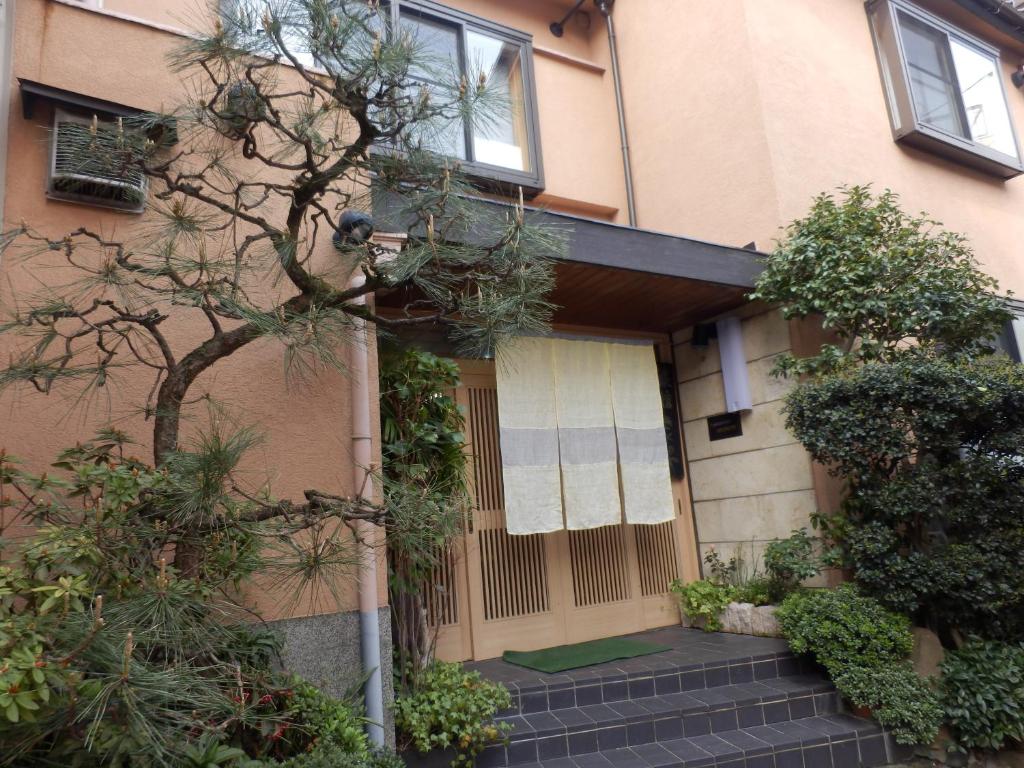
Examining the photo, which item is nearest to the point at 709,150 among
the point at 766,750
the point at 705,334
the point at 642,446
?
the point at 705,334

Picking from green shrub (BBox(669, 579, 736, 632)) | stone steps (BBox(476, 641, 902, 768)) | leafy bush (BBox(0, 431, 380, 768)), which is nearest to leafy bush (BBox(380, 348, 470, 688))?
stone steps (BBox(476, 641, 902, 768))

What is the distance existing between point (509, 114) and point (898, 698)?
567 cm

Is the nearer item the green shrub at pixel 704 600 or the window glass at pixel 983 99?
the green shrub at pixel 704 600

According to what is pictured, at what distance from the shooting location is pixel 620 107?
313 inches

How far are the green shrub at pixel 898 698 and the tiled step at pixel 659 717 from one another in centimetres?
26

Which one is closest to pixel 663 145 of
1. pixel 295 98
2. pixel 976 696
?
pixel 295 98

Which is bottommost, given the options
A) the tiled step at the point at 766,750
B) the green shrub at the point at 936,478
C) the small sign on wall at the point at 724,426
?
the tiled step at the point at 766,750

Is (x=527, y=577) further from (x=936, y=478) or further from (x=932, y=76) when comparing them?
(x=932, y=76)

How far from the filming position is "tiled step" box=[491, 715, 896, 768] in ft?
13.7

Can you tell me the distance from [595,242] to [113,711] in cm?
419

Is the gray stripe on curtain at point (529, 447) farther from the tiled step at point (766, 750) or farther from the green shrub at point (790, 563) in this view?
the tiled step at point (766, 750)

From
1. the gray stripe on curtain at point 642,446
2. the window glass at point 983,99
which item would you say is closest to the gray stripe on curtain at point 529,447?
the gray stripe on curtain at point 642,446

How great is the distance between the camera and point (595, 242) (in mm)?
5277

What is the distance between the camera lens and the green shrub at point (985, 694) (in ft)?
15.0
